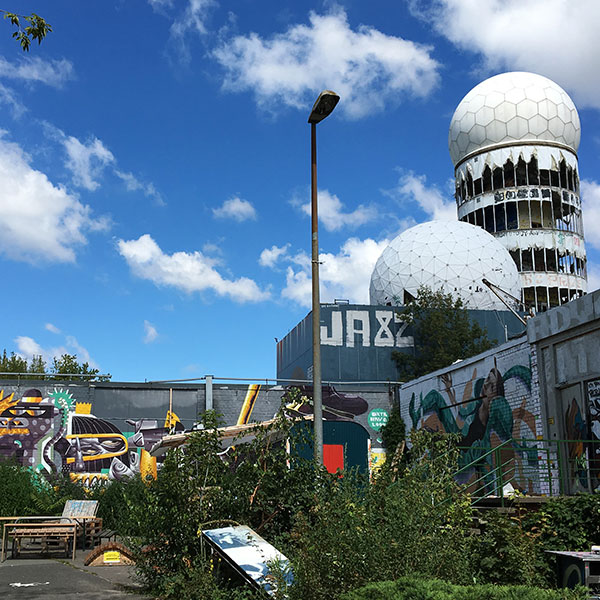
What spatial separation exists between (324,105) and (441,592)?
8.64 meters

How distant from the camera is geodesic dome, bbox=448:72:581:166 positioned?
47875 millimetres

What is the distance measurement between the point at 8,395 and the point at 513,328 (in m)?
24.2

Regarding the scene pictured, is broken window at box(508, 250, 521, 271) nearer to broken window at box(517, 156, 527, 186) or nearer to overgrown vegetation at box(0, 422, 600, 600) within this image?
broken window at box(517, 156, 527, 186)

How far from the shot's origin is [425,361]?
35.6 metres

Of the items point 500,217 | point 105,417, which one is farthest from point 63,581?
point 500,217

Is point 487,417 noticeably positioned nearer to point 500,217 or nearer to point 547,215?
point 500,217

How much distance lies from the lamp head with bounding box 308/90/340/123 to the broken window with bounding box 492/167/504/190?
39.8 m

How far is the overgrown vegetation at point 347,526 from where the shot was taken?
6.71 metres

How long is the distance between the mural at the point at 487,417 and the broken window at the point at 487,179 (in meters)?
27.3

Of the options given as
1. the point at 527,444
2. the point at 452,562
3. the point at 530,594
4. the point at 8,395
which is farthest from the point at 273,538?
the point at 8,395

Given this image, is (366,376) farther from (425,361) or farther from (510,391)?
(510,391)

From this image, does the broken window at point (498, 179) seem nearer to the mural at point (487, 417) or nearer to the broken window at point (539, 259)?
the broken window at point (539, 259)

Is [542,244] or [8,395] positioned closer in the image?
[8,395]

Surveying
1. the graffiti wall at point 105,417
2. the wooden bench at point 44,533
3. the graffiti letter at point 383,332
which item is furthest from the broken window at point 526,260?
the wooden bench at point 44,533
